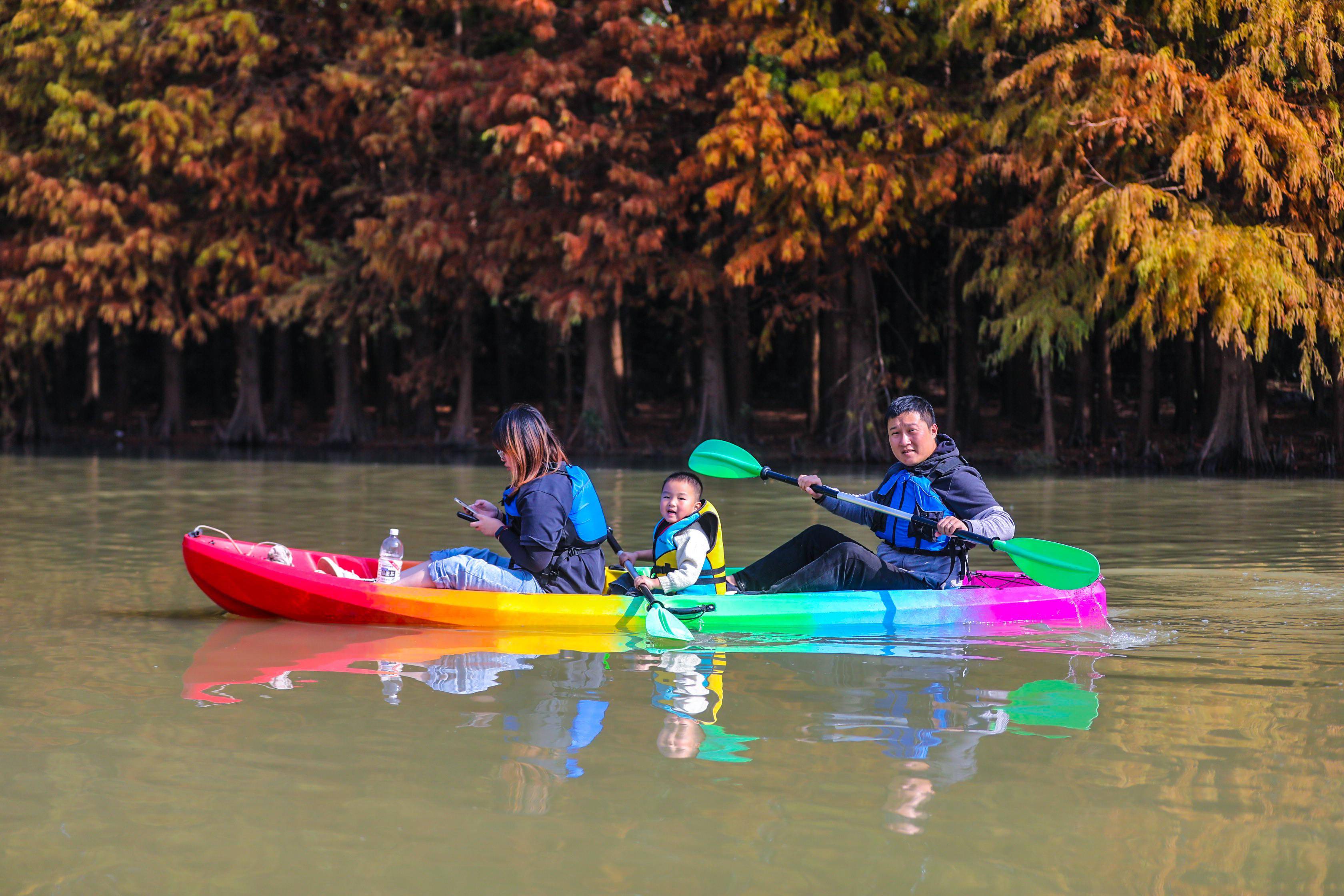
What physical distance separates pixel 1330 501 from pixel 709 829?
13341 millimetres

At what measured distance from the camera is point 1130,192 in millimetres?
17969

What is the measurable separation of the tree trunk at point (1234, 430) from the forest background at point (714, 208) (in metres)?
0.05

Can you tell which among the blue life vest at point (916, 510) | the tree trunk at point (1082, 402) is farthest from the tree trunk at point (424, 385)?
the blue life vest at point (916, 510)

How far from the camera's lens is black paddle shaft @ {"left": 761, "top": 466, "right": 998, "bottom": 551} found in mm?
6781

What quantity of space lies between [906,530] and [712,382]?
703 inches

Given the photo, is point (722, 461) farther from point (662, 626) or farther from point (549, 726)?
point (549, 726)

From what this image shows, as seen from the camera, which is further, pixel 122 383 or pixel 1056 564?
pixel 122 383

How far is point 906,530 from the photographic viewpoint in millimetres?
7457

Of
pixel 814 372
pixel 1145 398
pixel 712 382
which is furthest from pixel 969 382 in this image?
pixel 712 382

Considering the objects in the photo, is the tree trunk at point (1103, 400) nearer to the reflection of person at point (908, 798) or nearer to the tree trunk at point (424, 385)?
the tree trunk at point (424, 385)

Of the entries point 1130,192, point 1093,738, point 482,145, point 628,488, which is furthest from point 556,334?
point 1093,738

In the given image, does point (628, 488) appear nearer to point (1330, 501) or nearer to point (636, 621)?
point (1330, 501)

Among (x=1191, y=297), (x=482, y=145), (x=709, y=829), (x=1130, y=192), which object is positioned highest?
(x=482, y=145)

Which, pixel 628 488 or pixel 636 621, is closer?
pixel 636 621
